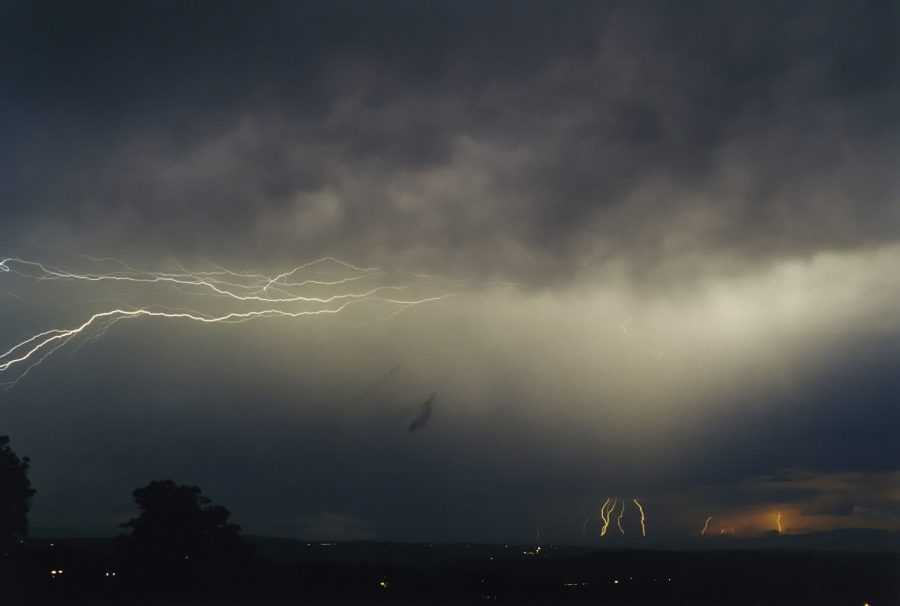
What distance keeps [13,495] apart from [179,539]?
1203 cm

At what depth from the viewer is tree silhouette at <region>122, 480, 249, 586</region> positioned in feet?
218

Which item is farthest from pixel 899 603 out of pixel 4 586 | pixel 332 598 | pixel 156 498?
pixel 4 586

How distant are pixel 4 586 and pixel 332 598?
23957 mm

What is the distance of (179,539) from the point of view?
67.7 m

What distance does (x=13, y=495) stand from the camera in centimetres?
6228

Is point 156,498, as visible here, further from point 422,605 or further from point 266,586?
point 422,605

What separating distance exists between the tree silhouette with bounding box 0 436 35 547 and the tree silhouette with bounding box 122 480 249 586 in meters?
7.80

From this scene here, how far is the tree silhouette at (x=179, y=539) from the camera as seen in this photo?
6644 cm

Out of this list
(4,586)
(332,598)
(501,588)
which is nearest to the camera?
(4,586)

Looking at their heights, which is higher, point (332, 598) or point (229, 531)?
point (229, 531)

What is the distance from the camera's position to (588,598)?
80.2 metres

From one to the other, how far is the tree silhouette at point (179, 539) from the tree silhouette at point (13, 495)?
780cm

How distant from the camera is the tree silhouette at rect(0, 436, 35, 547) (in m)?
61.2

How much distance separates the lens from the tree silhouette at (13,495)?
201 ft
